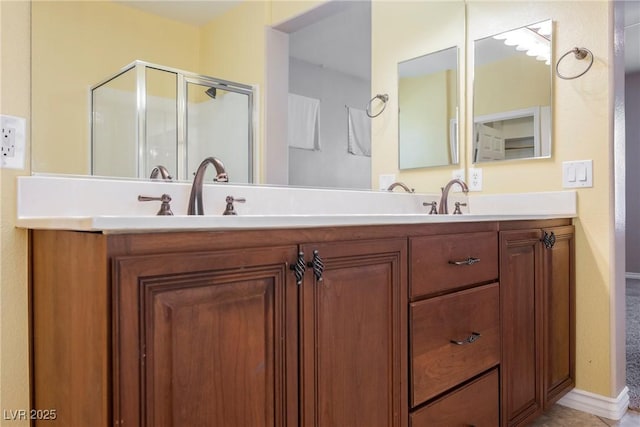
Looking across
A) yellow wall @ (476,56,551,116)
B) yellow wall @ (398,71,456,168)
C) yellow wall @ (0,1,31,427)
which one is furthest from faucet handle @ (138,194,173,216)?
yellow wall @ (476,56,551,116)

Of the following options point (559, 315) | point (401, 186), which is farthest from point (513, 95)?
point (559, 315)

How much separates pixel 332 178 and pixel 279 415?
113 cm

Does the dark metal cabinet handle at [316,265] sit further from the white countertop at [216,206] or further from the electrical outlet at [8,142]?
the electrical outlet at [8,142]

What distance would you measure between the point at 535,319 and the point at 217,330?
1.37m

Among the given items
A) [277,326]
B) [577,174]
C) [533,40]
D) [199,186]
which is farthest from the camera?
[533,40]

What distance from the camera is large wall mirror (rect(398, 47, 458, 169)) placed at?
2.32 metres

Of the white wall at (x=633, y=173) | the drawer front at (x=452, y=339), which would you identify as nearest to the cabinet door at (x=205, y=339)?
the drawer front at (x=452, y=339)

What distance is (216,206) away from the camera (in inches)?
54.6

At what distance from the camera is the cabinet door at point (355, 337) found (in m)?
0.96

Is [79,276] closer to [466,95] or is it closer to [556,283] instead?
[556,283]

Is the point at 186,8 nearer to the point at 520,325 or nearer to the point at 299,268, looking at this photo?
the point at 299,268

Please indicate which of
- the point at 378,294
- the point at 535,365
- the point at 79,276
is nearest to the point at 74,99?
the point at 79,276

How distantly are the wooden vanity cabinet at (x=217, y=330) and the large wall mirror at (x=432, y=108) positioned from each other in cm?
132

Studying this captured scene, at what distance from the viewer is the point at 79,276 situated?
766 millimetres
